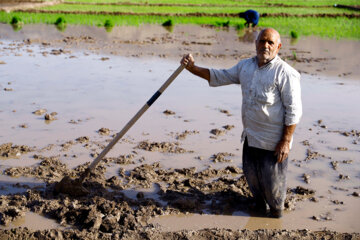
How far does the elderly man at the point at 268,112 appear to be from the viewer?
3.21 meters

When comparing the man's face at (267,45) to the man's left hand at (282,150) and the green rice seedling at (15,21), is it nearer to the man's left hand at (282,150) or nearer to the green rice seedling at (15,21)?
the man's left hand at (282,150)

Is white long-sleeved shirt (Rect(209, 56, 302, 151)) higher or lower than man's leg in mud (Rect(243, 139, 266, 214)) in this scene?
higher

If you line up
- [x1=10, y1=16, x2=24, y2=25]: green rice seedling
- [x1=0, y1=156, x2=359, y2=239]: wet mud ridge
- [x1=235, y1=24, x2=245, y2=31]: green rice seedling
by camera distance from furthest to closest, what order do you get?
[x1=235, y1=24, x2=245, y2=31]: green rice seedling, [x1=10, y1=16, x2=24, y2=25]: green rice seedling, [x1=0, y1=156, x2=359, y2=239]: wet mud ridge

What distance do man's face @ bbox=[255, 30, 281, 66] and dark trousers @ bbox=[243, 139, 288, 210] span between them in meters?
0.71

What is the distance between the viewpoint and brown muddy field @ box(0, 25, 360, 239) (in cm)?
335

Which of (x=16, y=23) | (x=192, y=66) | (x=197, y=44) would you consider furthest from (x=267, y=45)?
(x=16, y=23)

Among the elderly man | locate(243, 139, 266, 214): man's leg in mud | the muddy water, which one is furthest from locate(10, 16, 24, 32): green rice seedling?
locate(243, 139, 266, 214): man's leg in mud

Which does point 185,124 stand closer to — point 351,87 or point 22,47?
point 351,87

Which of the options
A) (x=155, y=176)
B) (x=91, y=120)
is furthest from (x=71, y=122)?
(x=155, y=176)

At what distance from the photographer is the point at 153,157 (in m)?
4.64

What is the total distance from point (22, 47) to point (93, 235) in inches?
367

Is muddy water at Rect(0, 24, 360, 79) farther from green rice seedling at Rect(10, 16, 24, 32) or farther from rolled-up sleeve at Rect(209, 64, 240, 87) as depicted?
rolled-up sleeve at Rect(209, 64, 240, 87)

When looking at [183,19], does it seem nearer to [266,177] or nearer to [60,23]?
[60,23]

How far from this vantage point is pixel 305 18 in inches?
854
